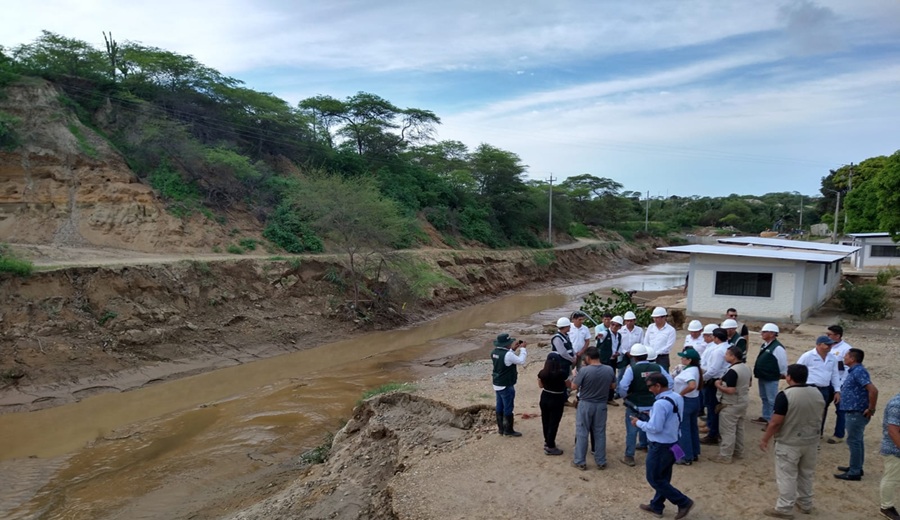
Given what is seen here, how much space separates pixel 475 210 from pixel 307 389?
29.7 m

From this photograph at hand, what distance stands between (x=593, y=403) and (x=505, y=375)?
4.68 ft

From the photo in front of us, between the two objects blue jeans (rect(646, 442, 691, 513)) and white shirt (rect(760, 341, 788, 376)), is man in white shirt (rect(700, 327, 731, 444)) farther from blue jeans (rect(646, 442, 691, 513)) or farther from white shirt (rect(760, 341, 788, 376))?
blue jeans (rect(646, 442, 691, 513))

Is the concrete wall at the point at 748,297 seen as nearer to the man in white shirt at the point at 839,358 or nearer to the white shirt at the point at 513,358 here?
the man in white shirt at the point at 839,358

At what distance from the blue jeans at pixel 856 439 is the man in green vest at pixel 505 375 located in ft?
12.8

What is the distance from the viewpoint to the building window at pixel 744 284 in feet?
55.2

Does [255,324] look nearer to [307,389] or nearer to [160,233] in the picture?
[307,389]

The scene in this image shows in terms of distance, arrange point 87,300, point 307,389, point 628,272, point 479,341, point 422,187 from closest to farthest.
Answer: point 307,389, point 87,300, point 479,341, point 422,187, point 628,272

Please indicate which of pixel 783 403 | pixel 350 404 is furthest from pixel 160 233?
pixel 783 403

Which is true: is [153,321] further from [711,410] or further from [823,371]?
[823,371]

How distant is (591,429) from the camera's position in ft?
22.7

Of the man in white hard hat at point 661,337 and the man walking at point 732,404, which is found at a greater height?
the man in white hard hat at point 661,337

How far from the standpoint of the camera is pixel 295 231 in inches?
1073

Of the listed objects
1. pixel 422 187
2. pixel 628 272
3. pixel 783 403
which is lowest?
pixel 628 272

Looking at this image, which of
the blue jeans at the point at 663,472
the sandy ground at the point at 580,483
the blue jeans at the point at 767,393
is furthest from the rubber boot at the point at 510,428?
the blue jeans at the point at 767,393
